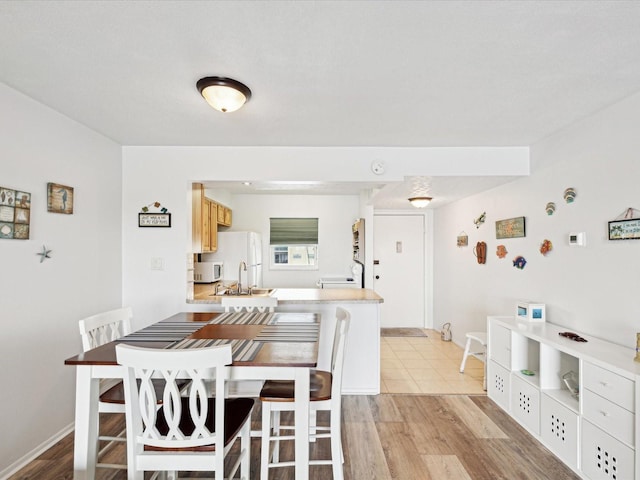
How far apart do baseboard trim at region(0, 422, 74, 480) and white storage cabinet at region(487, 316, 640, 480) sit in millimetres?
3431

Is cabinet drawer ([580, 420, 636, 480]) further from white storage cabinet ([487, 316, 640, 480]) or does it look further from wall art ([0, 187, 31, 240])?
wall art ([0, 187, 31, 240])

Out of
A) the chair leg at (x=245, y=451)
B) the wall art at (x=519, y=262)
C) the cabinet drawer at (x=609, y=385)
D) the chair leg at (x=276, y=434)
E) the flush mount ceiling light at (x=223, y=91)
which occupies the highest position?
the flush mount ceiling light at (x=223, y=91)

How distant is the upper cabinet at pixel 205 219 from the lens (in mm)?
3303

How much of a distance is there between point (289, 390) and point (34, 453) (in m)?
1.79

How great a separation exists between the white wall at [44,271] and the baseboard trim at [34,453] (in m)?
0.02

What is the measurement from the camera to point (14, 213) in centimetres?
203

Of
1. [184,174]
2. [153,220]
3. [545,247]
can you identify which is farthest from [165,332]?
[545,247]

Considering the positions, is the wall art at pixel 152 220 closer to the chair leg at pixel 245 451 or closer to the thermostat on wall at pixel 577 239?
the chair leg at pixel 245 451

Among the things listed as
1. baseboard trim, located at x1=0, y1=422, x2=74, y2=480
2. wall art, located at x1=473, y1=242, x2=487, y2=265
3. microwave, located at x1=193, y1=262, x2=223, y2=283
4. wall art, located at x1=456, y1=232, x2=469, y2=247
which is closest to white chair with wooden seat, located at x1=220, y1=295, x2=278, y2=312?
baseboard trim, located at x1=0, y1=422, x2=74, y2=480

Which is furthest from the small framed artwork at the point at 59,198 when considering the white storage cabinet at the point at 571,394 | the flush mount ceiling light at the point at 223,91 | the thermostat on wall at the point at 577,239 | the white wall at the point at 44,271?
the thermostat on wall at the point at 577,239

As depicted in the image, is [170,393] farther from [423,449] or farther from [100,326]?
[423,449]

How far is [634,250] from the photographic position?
2043mm

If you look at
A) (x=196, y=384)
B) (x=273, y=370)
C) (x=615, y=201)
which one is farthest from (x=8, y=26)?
(x=615, y=201)

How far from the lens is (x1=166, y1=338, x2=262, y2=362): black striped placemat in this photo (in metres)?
A: 1.61
